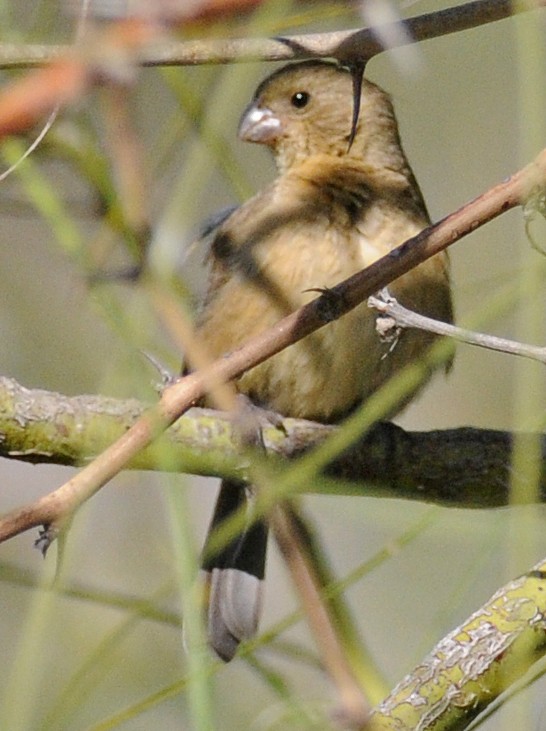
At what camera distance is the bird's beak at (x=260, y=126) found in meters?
3.85

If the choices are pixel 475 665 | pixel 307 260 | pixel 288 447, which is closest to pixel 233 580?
pixel 288 447

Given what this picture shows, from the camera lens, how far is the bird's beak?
151 inches

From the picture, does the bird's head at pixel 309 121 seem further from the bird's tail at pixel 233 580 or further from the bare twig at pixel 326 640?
the bare twig at pixel 326 640

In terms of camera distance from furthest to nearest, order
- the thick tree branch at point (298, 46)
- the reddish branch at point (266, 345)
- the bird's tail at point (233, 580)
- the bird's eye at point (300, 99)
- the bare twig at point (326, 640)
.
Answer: the bird's eye at point (300, 99) < the bird's tail at point (233, 580) < the thick tree branch at point (298, 46) < the reddish branch at point (266, 345) < the bare twig at point (326, 640)

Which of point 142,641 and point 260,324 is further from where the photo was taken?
point 142,641

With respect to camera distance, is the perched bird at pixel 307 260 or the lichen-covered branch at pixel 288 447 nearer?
the lichen-covered branch at pixel 288 447

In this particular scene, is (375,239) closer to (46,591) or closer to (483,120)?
(46,591)

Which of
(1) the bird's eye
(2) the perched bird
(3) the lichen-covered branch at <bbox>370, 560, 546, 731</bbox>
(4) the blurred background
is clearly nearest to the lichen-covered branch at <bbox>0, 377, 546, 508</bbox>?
(4) the blurred background

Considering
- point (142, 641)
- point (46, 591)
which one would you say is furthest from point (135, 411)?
point (142, 641)

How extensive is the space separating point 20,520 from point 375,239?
2.27 m

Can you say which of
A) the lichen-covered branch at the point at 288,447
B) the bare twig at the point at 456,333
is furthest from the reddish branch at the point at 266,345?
the lichen-covered branch at the point at 288,447

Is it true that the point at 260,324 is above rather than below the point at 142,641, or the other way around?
below

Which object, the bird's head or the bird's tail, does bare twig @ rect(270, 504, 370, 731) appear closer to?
the bird's tail

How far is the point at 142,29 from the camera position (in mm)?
1355
